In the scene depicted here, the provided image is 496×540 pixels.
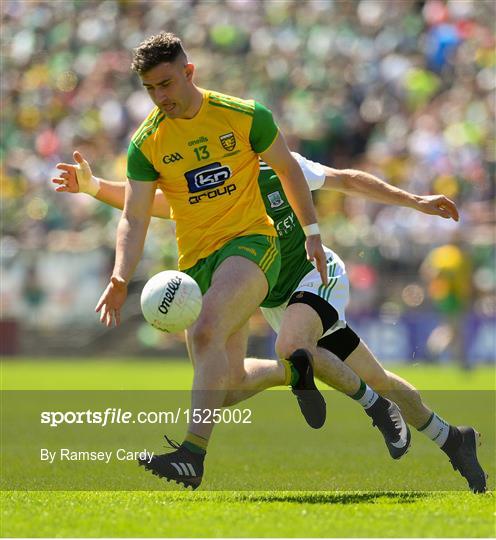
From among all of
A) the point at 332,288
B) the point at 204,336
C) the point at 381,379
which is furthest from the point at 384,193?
the point at 204,336

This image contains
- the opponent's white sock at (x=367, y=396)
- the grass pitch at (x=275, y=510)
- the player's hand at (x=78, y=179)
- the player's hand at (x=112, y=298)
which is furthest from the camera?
the player's hand at (x=78, y=179)

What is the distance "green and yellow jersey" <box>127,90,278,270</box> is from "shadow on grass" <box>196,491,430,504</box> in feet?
4.78

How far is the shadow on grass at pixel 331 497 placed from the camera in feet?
23.3

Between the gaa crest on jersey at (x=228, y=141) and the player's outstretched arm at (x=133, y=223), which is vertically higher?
the gaa crest on jersey at (x=228, y=141)

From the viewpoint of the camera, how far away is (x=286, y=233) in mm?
8414

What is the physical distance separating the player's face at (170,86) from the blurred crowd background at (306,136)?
1307 centimetres

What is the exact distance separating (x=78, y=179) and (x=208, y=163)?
46.7 inches

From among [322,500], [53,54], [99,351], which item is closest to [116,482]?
[322,500]

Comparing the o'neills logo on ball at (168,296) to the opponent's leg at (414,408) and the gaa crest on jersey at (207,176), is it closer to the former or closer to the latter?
the gaa crest on jersey at (207,176)

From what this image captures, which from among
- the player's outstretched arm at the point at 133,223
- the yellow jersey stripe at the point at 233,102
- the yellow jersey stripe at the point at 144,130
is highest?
the yellow jersey stripe at the point at 233,102

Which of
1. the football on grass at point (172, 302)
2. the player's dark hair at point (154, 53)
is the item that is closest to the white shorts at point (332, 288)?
the football on grass at point (172, 302)

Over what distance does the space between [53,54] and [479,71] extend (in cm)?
970

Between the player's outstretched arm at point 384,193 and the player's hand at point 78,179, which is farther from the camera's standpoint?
the player's hand at point 78,179

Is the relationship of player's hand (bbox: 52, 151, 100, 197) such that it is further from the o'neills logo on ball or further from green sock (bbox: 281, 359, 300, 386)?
green sock (bbox: 281, 359, 300, 386)
